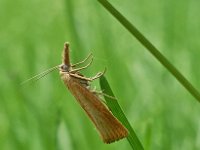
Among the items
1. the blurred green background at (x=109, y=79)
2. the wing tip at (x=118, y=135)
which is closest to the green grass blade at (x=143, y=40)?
the wing tip at (x=118, y=135)

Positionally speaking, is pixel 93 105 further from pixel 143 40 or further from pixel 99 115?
pixel 143 40

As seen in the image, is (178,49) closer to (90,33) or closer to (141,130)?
(90,33)

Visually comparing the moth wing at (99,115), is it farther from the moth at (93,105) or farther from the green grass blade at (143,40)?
the green grass blade at (143,40)

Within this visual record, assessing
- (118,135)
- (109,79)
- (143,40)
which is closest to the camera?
(143,40)

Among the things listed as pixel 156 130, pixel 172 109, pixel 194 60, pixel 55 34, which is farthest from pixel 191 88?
pixel 55 34

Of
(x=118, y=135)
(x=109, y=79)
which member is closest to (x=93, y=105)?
(x=118, y=135)
